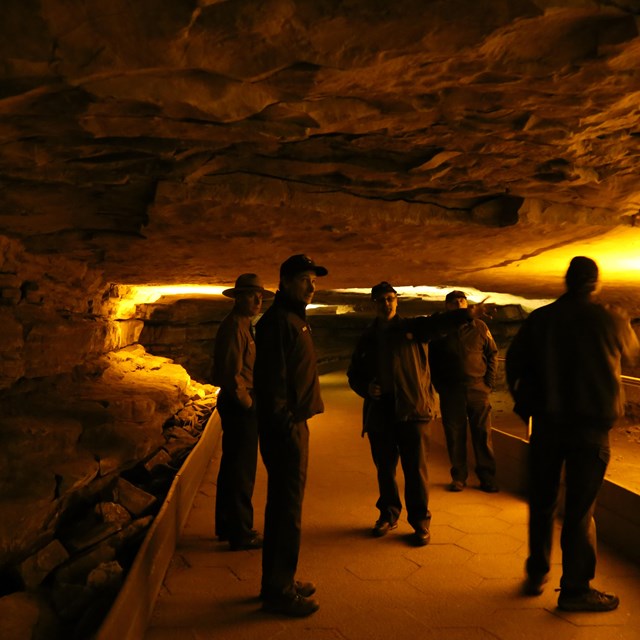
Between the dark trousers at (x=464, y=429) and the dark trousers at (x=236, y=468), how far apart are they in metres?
2.14

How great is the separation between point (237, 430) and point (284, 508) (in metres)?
1.11

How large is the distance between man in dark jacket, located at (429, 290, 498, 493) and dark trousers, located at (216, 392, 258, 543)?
2136mm

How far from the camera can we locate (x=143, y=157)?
313cm

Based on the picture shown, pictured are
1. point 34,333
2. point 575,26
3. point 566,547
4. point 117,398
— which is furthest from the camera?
point 117,398

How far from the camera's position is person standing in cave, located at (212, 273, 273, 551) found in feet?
11.8

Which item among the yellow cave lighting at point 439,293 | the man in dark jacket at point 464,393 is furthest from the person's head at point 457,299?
the yellow cave lighting at point 439,293

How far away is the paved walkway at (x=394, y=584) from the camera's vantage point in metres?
2.56

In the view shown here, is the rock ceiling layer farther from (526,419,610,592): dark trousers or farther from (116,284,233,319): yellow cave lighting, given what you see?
(116,284,233,319): yellow cave lighting

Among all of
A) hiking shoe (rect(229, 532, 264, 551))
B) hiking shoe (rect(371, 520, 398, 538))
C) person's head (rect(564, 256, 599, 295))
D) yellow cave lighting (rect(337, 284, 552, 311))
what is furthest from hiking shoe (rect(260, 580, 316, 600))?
yellow cave lighting (rect(337, 284, 552, 311))

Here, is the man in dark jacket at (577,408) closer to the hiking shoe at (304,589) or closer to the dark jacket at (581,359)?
the dark jacket at (581,359)

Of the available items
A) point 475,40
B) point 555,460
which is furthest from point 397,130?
point 555,460

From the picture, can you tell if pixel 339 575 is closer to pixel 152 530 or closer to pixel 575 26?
pixel 152 530

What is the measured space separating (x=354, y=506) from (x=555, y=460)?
Result: 7.19 feet

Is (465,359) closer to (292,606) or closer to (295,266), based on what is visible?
(295,266)
